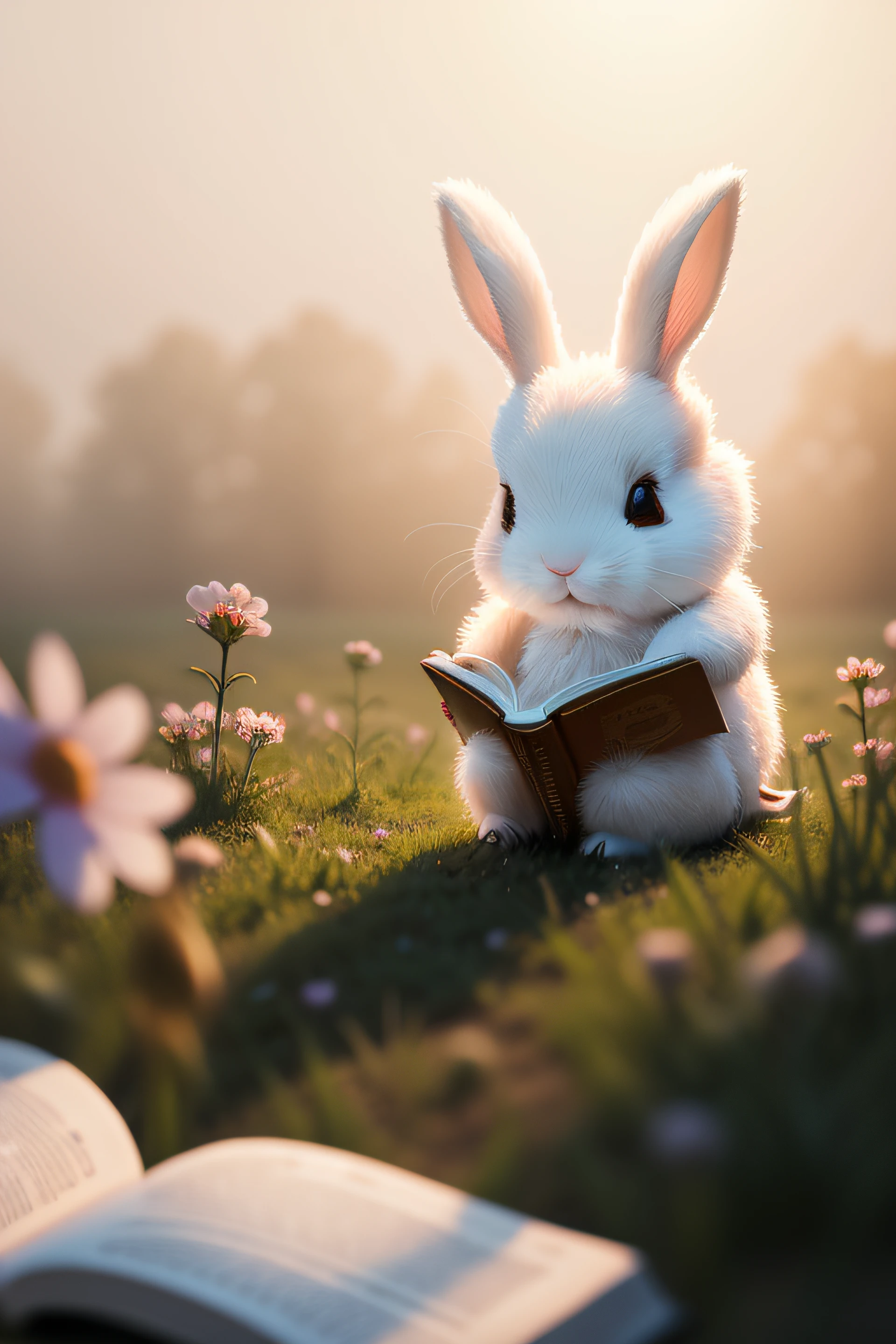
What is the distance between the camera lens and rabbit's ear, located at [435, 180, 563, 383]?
7.07 feet

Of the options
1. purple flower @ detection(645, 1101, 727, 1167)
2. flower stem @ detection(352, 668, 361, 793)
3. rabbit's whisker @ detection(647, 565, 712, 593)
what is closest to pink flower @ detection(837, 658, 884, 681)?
rabbit's whisker @ detection(647, 565, 712, 593)

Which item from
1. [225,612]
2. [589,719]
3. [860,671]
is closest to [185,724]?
[225,612]

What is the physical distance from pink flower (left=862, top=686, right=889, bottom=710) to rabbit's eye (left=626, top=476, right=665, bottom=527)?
0.85m

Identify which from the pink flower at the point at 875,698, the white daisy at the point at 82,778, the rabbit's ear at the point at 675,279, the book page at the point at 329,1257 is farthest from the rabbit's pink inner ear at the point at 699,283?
the book page at the point at 329,1257

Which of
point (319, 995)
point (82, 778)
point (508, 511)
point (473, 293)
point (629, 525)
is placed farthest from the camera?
point (473, 293)

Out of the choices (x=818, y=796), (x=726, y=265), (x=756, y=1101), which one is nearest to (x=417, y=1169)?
(x=756, y=1101)

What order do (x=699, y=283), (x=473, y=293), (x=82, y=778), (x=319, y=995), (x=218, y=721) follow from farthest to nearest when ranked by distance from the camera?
1. (x=218, y=721)
2. (x=473, y=293)
3. (x=699, y=283)
4. (x=319, y=995)
5. (x=82, y=778)

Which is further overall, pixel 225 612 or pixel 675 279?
pixel 225 612

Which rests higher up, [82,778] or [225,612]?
[82,778]

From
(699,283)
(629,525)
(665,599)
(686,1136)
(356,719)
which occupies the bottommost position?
(356,719)

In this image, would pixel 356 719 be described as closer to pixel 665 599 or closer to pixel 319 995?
pixel 665 599

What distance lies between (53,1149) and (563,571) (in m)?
1.32

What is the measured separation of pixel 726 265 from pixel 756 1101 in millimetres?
1803

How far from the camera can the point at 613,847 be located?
1.98 m
